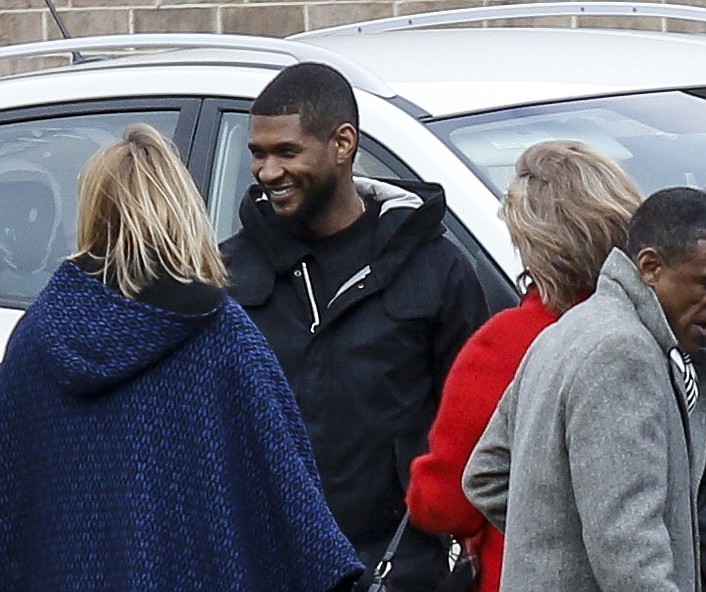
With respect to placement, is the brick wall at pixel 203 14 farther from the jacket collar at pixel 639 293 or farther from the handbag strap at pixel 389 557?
the jacket collar at pixel 639 293

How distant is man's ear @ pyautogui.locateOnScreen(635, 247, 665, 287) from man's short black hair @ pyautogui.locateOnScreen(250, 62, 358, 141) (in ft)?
3.43

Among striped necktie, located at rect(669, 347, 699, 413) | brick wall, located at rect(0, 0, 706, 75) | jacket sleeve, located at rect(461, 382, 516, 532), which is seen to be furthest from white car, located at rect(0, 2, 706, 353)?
brick wall, located at rect(0, 0, 706, 75)

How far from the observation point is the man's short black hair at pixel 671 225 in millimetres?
3004

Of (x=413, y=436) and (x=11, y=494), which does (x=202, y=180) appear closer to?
(x=413, y=436)

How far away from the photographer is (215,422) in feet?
10.1

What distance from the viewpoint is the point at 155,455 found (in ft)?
10.1

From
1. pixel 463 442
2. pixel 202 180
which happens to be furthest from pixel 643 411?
pixel 202 180

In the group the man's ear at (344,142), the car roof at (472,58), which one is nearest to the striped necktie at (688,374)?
the man's ear at (344,142)

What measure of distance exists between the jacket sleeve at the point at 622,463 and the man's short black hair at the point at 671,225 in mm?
191

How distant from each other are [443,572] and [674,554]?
32.8 inches

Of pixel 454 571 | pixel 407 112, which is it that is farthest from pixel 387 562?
pixel 407 112

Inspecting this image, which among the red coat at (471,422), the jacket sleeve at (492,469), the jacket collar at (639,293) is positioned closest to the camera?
the jacket collar at (639,293)

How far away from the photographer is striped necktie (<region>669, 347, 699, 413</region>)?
2.98 metres

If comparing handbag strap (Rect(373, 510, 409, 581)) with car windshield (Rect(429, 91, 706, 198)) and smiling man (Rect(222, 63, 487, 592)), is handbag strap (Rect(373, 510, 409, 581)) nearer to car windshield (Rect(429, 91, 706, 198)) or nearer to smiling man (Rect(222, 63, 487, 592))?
smiling man (Rect(222, 63, 487, 592))
